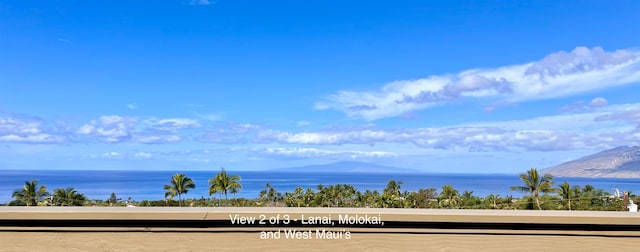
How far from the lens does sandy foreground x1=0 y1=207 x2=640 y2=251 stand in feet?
4.88

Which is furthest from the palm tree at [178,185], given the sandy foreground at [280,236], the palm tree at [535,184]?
the sandy foreground at [280,236]

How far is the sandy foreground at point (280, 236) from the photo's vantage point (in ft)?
4.88

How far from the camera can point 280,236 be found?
151cm

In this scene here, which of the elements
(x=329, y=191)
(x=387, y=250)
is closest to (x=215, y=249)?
(x=387, y=250)

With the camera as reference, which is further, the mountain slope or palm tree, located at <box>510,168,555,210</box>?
the mountain slope

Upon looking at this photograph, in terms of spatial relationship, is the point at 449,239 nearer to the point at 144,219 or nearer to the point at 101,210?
the point at 144,219

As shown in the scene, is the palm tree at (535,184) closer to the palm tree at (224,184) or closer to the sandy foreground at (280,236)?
the palm tree at (224,184)

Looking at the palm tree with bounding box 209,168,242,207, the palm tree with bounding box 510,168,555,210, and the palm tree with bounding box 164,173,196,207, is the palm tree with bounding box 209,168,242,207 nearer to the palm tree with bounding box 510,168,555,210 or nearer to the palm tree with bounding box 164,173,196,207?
the palm tree with bounding box 164,173,196,207

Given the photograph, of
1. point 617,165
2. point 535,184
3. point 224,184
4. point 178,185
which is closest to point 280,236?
point 224,184

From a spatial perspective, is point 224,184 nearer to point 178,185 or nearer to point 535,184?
point 178,185

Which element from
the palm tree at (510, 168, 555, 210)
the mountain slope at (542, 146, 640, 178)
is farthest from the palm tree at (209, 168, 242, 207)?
the mountain slope at (542, 146, 640, 178)

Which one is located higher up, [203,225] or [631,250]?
[203,225]

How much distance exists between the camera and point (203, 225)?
1519 millimetres

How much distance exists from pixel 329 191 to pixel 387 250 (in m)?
48.8
